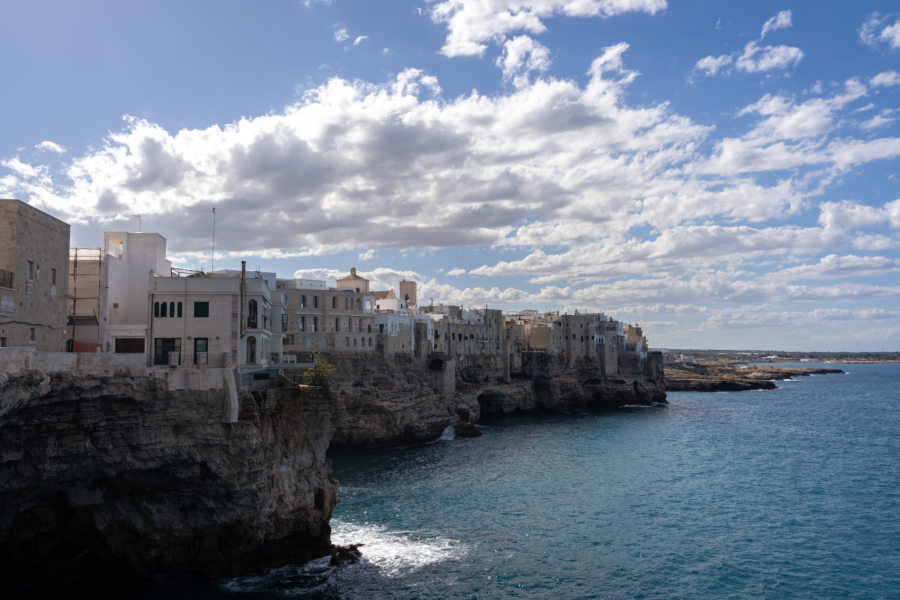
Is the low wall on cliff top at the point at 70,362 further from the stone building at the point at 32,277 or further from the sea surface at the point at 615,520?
the sea surface at the point at 615,520

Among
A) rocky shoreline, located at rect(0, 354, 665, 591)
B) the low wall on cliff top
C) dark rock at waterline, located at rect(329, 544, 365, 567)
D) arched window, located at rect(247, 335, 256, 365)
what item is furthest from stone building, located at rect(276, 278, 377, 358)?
the low wall on cliff top

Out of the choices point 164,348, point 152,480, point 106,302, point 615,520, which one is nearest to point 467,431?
point 615,520

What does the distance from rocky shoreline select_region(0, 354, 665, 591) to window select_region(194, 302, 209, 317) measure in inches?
144

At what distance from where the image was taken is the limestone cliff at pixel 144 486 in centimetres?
2106

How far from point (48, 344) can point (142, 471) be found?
564 centimetres

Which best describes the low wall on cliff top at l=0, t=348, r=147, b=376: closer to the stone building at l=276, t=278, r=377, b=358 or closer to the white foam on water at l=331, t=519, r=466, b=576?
the white foam on water at l=331, t=519, r=466, b=576

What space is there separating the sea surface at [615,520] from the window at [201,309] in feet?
36.0

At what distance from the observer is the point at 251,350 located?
96.4 feet

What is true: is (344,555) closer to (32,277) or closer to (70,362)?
(70,362)

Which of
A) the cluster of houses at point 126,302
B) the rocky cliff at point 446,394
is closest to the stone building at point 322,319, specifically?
the rocky cliff at point 446,394

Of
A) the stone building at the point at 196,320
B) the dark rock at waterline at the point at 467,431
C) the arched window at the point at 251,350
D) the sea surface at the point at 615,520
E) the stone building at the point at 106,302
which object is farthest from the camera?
the dark rock at waterline at the point at 467,431

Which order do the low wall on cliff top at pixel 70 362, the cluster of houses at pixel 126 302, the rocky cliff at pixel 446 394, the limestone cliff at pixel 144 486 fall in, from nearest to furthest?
the low wall on cliff top at pixel 70 362 < the cluster of houses at pixel 126 302 < the limestone cliff at pixel 144 486 < the rocky cliff at pixel 446 394

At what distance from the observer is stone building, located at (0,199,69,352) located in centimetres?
1980

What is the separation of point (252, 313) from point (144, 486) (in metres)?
9.13
